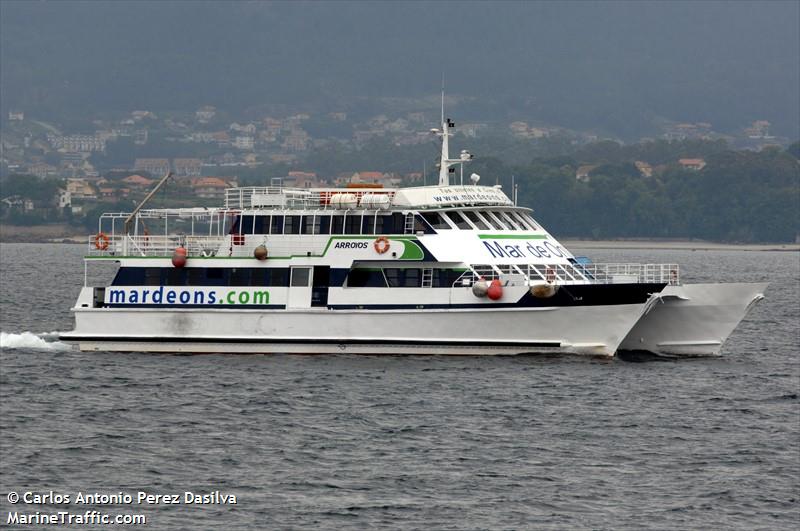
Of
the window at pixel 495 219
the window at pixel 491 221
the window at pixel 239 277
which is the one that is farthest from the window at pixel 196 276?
the window at pixel 495 219

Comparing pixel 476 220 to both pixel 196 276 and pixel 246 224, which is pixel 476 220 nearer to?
pixel 246 224

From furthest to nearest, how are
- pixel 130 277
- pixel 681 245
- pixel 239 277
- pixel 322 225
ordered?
pixel 681 245
pixel 130 277
pixel 322 225
pixel 239 277

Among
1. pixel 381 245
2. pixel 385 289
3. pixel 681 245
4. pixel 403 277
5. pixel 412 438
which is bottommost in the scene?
pixel 412 438

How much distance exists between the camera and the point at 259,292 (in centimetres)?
4366

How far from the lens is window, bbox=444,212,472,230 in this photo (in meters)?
43.5

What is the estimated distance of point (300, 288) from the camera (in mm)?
43344

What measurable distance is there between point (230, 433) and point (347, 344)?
10031 mm

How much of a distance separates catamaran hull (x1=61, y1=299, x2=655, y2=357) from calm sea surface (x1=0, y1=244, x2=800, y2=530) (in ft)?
1.86

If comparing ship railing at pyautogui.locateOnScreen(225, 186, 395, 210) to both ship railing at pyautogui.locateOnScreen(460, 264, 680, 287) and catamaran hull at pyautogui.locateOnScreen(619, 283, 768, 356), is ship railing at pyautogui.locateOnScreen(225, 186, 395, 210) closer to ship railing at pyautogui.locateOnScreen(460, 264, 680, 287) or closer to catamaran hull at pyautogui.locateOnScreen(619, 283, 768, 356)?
ship railing at pyautogui.locateOnScreen(460, 264, 680, 287)

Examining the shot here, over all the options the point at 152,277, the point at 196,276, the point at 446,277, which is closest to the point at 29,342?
the point at 152,277

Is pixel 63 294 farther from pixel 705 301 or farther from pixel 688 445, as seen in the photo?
pixel 688 445

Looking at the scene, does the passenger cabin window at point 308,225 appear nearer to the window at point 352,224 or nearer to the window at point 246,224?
the window at point 352,224

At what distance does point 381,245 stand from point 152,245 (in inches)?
298

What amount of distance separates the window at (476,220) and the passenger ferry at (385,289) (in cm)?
4
